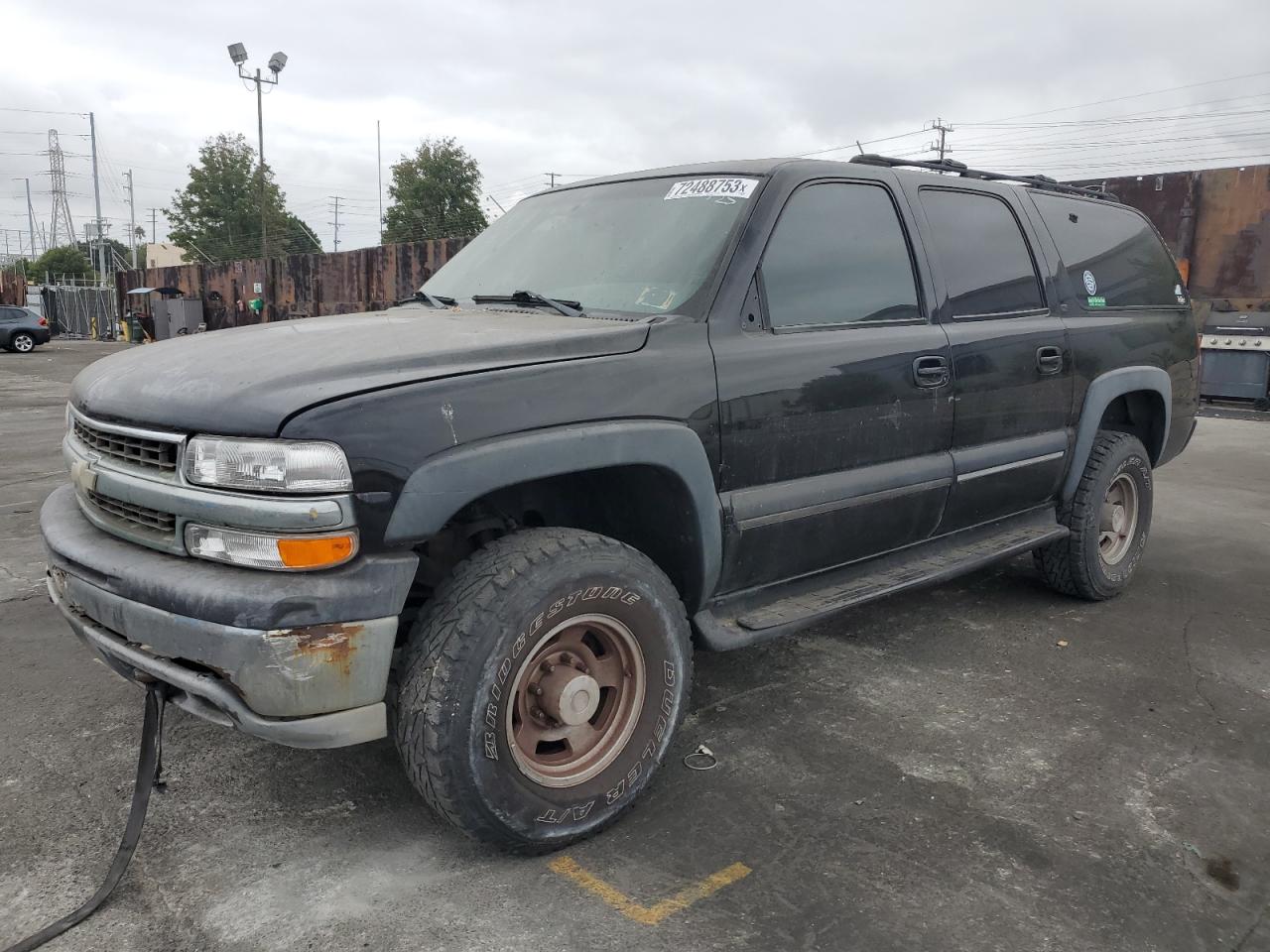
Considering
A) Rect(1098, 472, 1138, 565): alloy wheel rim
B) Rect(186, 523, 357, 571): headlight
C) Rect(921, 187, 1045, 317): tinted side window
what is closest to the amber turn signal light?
Rect(186, 523, 357, 571): headlight

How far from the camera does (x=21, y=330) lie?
91.7 ft

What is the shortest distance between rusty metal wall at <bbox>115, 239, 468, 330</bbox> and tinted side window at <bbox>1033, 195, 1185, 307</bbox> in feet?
42.9

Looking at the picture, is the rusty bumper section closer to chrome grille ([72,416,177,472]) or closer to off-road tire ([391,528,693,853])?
off-road tire ([391,528,693,853])

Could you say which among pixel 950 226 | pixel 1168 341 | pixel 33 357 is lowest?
pixel 33 357

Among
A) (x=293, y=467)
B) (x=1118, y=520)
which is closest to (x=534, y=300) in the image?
(x=293, y=467)

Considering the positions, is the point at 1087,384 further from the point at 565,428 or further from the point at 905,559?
the point at 565,428

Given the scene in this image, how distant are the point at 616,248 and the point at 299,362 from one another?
4.22 feet

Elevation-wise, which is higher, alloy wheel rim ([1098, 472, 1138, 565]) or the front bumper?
the front bumper

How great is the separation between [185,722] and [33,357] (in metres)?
27.1

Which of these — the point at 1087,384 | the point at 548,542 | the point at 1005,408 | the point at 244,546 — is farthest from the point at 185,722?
the point at 1087,384

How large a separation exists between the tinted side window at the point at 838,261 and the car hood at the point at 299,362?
0.57 meters

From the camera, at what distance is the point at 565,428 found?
2506 millimetres

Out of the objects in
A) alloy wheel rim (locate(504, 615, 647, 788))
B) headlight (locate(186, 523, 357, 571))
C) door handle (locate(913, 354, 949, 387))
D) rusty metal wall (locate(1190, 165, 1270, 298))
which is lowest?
alloy wheel rim (locate(504, 615, 647, 788))

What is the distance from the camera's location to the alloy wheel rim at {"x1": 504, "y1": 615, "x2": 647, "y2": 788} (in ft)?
8.41
